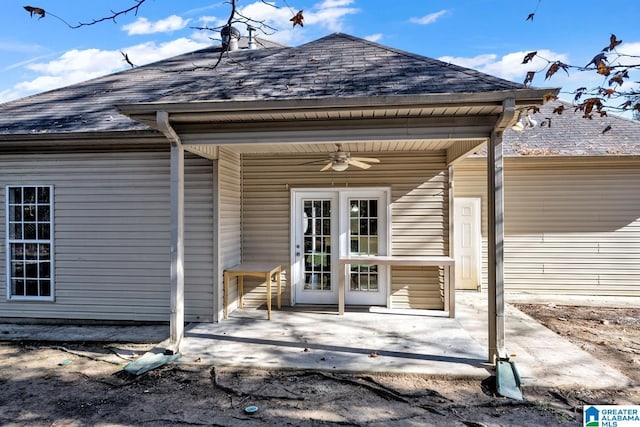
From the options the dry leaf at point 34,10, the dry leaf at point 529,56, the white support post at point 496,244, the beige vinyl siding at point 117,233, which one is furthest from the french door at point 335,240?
the dry leaf at point 34,10

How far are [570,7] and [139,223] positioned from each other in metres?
5.89

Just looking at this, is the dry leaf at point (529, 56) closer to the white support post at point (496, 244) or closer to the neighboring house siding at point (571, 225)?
the white support post at point (496, 244)

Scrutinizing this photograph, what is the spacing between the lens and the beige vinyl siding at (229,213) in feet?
17.9

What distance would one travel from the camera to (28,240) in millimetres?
5516

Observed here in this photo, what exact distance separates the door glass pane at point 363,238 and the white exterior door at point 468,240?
7.07ft

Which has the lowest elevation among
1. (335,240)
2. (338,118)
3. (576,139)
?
(335,240)

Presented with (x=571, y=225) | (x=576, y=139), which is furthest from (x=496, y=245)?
(x=576, y=139)

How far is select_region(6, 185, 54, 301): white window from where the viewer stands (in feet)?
18.1

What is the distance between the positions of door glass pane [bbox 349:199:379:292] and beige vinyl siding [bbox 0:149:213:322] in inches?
91.0

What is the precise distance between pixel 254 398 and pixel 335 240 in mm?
3384

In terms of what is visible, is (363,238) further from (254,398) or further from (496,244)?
(254,398)

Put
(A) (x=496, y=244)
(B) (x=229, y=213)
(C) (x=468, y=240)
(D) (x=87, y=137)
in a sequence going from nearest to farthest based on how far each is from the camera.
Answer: (A) (x=496, y=244)
(D) (x=87, y=137)
(B) (x=229, y=213)
(C) (x=468, y=240)

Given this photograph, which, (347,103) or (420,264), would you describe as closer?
(347,103)

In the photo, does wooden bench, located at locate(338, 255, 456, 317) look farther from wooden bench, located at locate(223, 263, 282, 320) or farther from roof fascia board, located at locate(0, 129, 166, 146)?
roof fascia board, located at locate(0, 129, 166, 146)
